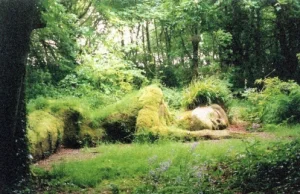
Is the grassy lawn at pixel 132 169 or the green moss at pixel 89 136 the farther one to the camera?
the green moss at pixel 89 136

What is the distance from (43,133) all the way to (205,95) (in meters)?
5.66

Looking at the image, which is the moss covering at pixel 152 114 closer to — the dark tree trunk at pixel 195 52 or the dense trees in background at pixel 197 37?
the dense trees in background at pixel 197 37

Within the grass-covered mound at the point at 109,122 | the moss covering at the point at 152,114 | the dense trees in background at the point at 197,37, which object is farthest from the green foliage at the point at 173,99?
the grass-covered mound at the point at 109,122

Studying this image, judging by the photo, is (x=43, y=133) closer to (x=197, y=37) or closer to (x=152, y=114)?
(x=152, y=114)

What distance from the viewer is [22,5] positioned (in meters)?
4.48

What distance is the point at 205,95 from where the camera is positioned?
11422 mm

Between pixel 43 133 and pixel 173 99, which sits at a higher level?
pixel 173 99

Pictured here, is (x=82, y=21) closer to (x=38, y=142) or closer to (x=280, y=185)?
(x=38, y=142)

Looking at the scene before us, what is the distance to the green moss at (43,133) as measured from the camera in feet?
22.9

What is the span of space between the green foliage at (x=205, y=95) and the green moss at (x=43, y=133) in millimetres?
4482

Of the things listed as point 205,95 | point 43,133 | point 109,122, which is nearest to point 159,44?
point 205,95

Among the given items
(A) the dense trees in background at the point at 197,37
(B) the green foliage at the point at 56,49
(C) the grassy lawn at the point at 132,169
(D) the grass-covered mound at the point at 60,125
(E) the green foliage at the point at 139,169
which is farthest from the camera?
(A) the dense trees in background at the point at 197,37

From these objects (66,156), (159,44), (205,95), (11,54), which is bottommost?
(66,156)

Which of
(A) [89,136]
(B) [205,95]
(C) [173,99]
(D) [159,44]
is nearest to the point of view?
(A) [89,136]
